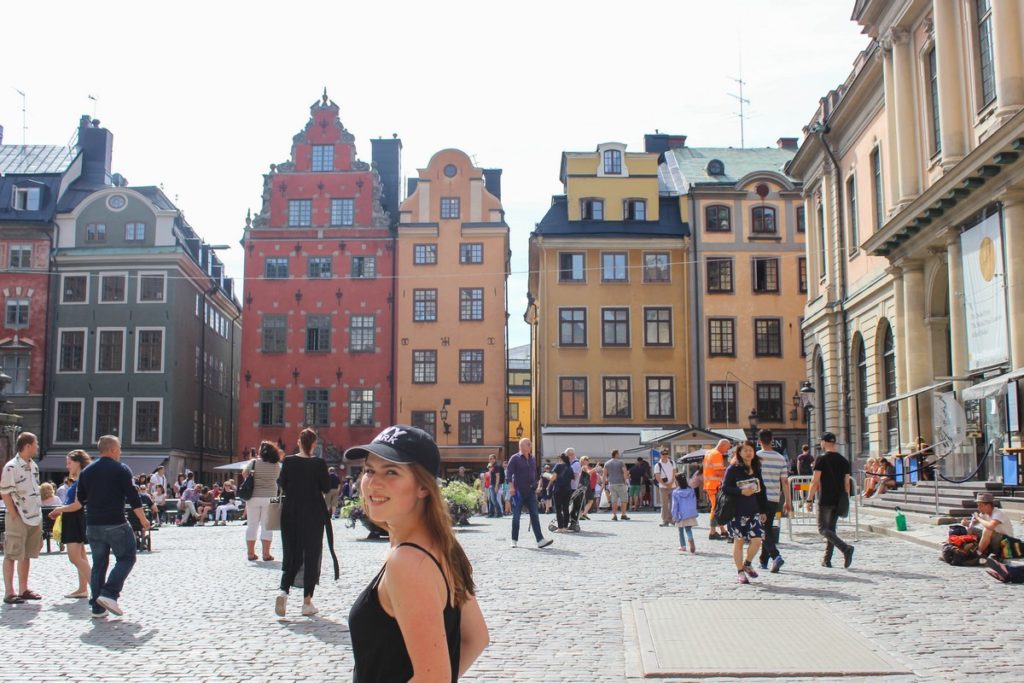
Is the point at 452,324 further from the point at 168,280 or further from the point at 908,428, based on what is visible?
the point at 908,428

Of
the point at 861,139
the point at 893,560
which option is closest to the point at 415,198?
the point at 861,139

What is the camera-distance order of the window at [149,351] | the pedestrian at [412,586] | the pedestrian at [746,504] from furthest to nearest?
the window at [149,351] → the pedestrian at [746,504] → the pedestrian at [412,586]

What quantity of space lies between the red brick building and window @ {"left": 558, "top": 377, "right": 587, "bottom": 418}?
7794 millimetres

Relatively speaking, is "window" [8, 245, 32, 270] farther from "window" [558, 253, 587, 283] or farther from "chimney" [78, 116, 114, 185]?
"window" [558, 253, 587, 283]

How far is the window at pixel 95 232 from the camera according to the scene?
169 ft

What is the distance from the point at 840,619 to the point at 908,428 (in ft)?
69.9

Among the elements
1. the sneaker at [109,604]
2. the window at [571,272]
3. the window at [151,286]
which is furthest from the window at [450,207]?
the sneaker at [109,604]

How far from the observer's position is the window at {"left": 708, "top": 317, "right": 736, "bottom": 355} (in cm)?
4953

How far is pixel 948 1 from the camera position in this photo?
2677 cm

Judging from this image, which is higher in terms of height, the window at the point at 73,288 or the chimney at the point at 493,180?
the chimney at the point at 493,180

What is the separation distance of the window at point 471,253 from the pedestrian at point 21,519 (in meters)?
38.9

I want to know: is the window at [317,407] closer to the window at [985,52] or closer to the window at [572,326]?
the window at [572,326]

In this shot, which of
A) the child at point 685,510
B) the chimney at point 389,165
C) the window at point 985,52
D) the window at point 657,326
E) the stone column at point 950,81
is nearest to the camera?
the child at point 685,510

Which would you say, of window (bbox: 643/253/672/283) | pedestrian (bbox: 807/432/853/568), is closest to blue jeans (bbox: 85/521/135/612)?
pedestrian (bbox: 807/432/853/568)
